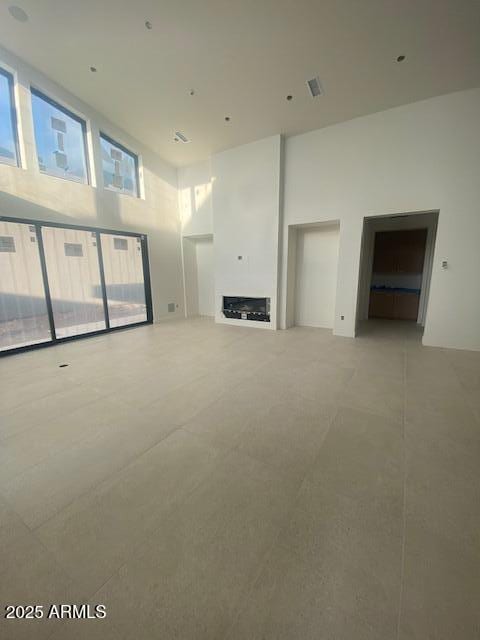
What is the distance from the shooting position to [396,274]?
668 cm

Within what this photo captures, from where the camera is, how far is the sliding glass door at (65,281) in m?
4.06

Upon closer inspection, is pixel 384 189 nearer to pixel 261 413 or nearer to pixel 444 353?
pixel 444 353

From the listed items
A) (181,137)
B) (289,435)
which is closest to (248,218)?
(181,137)

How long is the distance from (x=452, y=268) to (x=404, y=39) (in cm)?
319

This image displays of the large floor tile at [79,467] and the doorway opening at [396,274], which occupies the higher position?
the doorway opening at [396,274]

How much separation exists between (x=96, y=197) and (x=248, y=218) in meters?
3.14

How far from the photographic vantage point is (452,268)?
13.5ft

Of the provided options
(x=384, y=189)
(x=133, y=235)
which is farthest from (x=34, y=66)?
(x=384, y=189)

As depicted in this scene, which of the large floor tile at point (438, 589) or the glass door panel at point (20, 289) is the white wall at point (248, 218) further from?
the large floor tile at point (438, 589)

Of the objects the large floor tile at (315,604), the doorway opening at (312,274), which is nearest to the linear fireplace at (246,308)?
the doorway opening at (312,274)

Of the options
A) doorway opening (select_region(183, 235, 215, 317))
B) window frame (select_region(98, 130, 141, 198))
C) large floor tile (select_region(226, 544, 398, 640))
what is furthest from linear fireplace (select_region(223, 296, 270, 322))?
large floor tile (select_region(226, 544, 398, 640))

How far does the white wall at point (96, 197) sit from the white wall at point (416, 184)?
344 cm

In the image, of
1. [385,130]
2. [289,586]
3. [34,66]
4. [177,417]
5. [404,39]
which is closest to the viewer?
[289,586]

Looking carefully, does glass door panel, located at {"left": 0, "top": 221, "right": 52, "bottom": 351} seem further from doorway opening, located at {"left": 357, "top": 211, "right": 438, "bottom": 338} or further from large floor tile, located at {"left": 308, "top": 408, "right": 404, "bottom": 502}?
doorway opening, located at {"left": 357, "top": 211, "right": 438, "bottom": 338}
